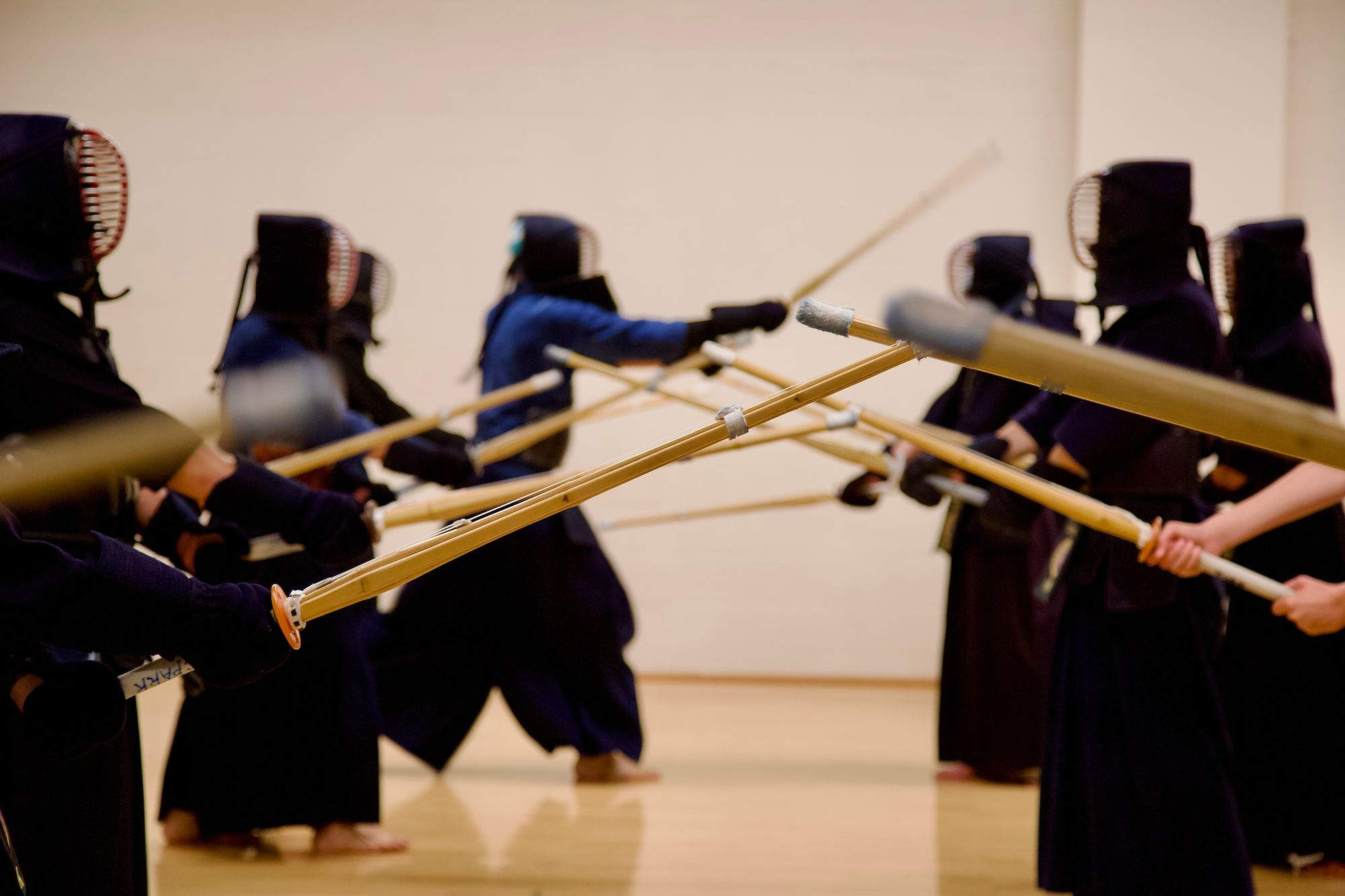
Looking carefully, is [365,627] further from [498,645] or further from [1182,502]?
[1182,502]

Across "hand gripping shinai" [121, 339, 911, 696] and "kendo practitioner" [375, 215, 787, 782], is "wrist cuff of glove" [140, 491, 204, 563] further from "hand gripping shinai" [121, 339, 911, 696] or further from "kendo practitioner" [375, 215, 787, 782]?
"kendo practitioner" [375, 215, 787, 782]

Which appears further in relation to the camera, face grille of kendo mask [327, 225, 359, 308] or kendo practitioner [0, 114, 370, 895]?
face grille of kendo mask [327, 225, 359, 308]

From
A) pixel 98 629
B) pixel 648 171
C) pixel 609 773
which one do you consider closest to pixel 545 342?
pixel 609 773

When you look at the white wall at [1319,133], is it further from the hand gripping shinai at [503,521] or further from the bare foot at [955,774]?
the hand gripping shinai at [503,521]

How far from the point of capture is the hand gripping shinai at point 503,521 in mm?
1630

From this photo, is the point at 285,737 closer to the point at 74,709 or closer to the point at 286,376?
the point at 286,376

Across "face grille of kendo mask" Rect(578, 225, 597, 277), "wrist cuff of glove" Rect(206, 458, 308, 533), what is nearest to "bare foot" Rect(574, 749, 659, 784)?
"face grille of kendo mask" Rect(578, 225, 597, 277)

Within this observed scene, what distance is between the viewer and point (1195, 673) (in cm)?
254

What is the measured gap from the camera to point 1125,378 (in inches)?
41.2

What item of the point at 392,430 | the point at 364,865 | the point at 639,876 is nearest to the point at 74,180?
the point at 392,430

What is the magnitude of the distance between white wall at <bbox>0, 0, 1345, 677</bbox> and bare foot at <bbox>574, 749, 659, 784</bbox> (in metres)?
2.31

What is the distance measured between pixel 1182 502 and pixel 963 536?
167cm

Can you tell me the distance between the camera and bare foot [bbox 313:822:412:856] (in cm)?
315

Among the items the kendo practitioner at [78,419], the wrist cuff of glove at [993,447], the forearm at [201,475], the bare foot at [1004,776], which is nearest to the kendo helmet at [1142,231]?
the wrist cuff of glove at [993,447]
